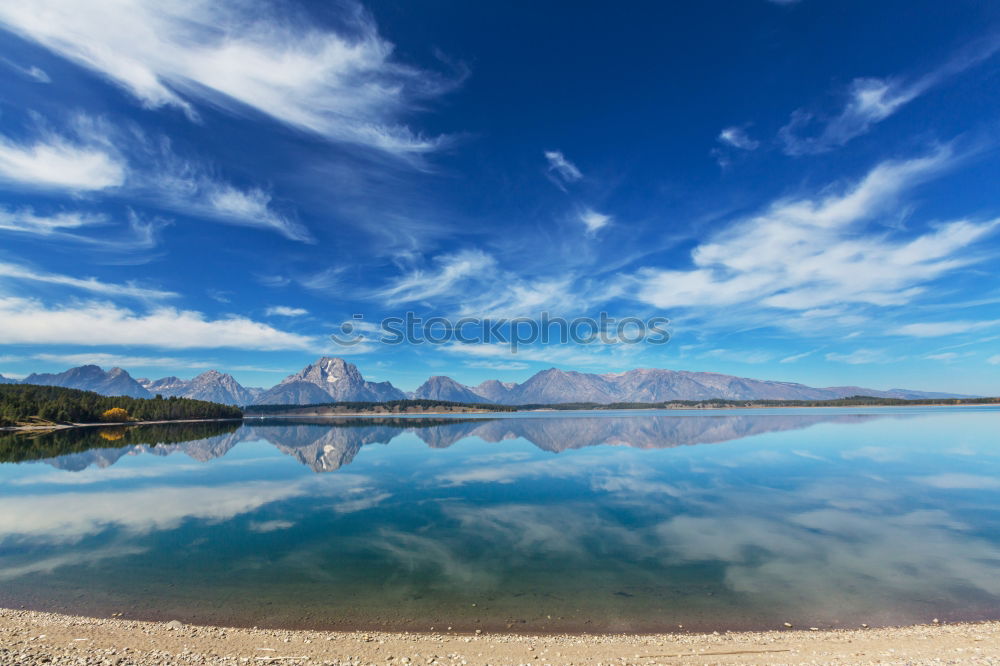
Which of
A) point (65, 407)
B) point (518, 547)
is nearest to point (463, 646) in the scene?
point (518, 547)

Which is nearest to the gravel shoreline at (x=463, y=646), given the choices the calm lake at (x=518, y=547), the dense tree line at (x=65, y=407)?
the calm lake at (x=518, y=547)

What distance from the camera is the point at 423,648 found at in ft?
42.7

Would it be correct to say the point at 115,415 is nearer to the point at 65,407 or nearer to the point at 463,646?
the point at 65,407

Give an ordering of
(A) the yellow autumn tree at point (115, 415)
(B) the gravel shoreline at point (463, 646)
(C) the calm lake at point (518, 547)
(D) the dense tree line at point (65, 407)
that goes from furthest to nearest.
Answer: (A) the yellow autumn tree at point (115, 415) < (D) the dense tree line at point (65, 407) < (C) the calm lake at point (518, 547) < (B) the gravel shoreline at point (463, 646)

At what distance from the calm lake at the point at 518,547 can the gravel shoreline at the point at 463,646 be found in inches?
43.6

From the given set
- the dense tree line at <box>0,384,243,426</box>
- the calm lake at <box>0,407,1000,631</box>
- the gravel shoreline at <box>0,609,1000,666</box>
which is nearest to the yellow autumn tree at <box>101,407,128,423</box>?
the dense tree line at <box>0,384,243,426</box>

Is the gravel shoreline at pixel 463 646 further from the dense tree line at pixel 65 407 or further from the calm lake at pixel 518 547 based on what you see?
the dense tree line at pixel 65 407

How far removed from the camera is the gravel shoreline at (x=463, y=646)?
1216 cm

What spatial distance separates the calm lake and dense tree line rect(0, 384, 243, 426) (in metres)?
122

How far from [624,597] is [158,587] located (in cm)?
1812

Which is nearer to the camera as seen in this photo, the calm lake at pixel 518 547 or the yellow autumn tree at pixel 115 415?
the calm lake at pixel 518 547

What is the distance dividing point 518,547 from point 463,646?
9.93 metres

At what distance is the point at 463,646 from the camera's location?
13.2 m

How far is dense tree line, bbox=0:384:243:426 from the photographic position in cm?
13200
